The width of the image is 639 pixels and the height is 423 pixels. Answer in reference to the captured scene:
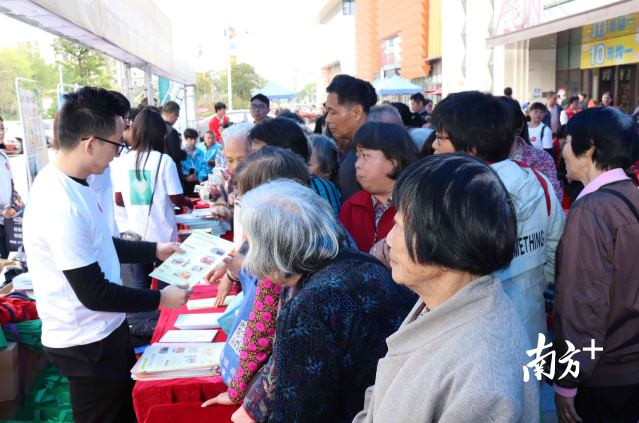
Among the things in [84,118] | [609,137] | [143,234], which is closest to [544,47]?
[143,234]

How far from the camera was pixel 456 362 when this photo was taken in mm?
925

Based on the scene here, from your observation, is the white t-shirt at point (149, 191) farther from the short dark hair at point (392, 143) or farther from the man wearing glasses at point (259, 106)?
the man wearing glasses at point (259, 106)

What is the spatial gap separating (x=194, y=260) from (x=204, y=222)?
1911 mm

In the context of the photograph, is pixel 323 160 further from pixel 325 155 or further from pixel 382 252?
pixel 382 252

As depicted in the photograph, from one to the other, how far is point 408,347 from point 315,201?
0.80 meters

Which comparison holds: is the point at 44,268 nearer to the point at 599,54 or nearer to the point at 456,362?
the point at 456,362

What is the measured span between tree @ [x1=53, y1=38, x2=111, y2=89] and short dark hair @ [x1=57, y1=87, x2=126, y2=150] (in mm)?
18162

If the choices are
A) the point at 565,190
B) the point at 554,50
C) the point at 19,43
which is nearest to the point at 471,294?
the point at 565,190

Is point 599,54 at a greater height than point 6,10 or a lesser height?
greater

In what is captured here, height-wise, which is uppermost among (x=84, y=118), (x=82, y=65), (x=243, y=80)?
(x=243, y=80)

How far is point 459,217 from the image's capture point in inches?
38.7

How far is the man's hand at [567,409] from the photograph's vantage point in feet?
6.70

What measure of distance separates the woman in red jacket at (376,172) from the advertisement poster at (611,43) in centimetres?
1378

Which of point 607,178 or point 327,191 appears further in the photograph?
point 327,191
